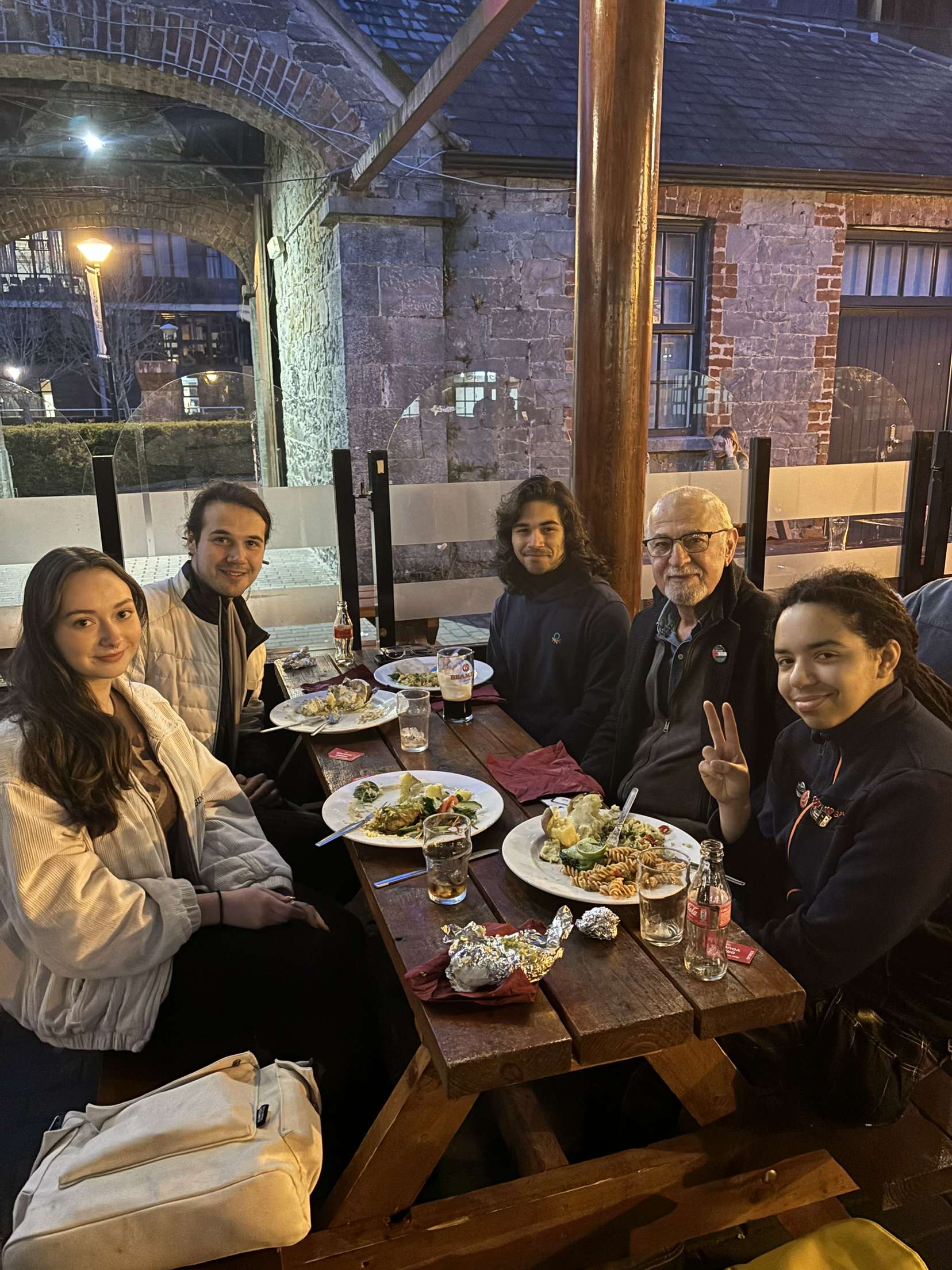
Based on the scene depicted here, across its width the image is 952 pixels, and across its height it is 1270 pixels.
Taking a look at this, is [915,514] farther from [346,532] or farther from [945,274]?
[945,274]

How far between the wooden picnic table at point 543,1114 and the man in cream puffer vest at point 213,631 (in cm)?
120

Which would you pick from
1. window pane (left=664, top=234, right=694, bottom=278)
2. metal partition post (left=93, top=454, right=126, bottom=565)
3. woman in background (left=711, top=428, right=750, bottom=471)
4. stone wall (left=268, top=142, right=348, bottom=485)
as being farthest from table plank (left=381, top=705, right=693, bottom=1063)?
window pane (left=664, top=234, right=694, bottom=278)

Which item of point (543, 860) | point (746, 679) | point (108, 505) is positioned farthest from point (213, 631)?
point (746, 679)

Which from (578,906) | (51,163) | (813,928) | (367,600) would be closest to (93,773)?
(578,906)

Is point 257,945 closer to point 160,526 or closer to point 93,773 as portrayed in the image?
point 93,773

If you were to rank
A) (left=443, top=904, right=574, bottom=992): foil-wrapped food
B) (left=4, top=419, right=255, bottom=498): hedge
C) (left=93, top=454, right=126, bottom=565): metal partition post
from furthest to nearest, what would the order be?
(left=4, top=419, right=255, bottom=498): hedge
(left=93, top=454, right=126, bottom=565): metal partition post
(left=443, top=904, right=574, bottom=992): foil-wrapped food

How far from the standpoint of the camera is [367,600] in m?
4.90

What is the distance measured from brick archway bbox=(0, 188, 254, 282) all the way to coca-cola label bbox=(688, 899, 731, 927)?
10.7 meters

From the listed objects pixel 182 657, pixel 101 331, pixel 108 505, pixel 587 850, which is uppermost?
pixel 101 331

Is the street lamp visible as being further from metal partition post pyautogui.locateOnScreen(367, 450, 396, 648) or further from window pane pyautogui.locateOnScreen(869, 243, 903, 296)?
metal partition post pyautogui.locateOnScreen(367, 450, 396, 648)

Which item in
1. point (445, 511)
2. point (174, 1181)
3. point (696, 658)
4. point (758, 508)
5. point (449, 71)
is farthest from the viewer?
point (758, 508)

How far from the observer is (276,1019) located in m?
2.01

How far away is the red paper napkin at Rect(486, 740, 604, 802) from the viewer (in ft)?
7.16

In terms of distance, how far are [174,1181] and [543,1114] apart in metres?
0.85
